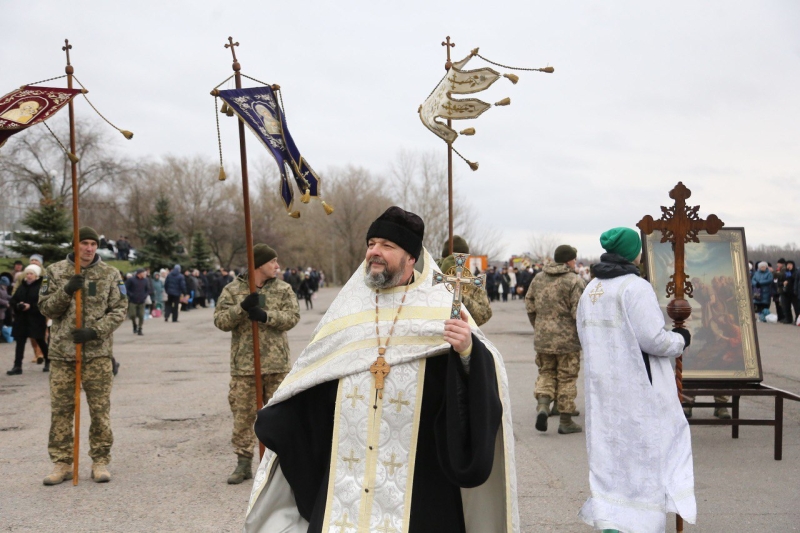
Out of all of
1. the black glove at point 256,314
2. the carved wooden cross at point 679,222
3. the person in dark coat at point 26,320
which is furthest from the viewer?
the person in dark coat at point 26,320

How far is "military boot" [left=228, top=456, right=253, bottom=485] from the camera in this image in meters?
6.82

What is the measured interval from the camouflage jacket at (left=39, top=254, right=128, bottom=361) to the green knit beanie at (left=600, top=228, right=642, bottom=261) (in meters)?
4.22

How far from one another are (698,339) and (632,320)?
11.2ft

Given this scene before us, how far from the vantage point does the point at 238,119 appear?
5.82m

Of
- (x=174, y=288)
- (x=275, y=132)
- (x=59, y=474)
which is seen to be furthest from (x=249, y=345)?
(x=174, y=288)

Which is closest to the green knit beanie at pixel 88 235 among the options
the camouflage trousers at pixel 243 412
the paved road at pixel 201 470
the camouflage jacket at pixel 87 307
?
the camouflage jacket at pixel 87 307

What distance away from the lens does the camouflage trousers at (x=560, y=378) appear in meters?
8.87

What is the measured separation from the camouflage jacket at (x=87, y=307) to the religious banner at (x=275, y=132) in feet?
8.06

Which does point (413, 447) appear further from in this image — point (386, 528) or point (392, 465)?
point (386, 528)

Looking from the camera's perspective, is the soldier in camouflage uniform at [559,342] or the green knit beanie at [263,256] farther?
the soldier in camouflage uniform at [559,342]

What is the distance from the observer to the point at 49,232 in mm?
29812

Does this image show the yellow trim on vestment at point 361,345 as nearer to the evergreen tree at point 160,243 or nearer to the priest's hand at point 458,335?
the priest's hand at point 458,335

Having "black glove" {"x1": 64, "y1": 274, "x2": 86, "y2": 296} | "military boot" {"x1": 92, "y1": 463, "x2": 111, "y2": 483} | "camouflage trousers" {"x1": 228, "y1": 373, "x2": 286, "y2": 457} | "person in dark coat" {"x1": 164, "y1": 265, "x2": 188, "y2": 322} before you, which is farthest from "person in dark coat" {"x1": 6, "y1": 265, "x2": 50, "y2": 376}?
"person in dark coat" {"x1": 164, "y1": 265, "x2": 188, "y2": 322}

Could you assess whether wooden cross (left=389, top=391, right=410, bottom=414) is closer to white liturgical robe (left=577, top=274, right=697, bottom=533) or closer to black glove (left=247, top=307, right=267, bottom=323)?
white liturgical robe (left=577, top=274, right=697, bottom=533)
